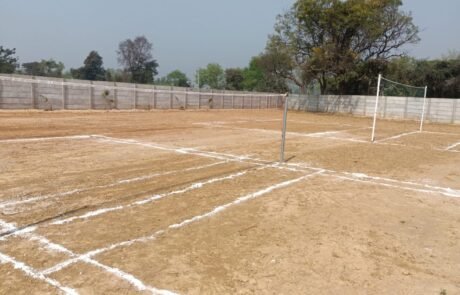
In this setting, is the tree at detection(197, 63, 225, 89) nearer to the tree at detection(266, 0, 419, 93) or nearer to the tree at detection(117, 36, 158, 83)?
the tree at detection(117, 36, 158, 83)

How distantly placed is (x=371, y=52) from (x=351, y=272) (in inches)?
1446

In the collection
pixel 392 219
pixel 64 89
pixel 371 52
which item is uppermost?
pixel 371 52

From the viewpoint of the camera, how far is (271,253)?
3840 millimetres

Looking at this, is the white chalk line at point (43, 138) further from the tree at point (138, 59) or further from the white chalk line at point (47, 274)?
the tree at point (138, 59)

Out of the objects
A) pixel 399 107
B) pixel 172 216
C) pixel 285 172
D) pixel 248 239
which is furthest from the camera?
pixel 399 107

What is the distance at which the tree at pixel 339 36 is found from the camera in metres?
32.8

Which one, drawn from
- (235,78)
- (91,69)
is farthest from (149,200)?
(91,69)

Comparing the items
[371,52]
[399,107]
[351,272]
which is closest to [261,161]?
[351,272]

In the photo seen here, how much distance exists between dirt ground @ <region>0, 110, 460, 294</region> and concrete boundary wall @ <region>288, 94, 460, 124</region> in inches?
943

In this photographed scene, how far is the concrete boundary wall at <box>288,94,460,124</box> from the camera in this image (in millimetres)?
29672

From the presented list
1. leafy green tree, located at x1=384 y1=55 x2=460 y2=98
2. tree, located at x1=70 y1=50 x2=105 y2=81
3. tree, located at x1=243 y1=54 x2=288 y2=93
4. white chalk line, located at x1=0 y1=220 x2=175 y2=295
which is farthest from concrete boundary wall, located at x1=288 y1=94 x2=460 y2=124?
tree, located at x1=70 y1=50 x2=105 y2=81

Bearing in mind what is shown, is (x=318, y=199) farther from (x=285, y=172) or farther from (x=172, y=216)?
(x=172, y=216)

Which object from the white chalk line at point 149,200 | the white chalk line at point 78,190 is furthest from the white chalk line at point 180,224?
the white chalk line at point 78,190

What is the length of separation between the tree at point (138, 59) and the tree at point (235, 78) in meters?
16.9
